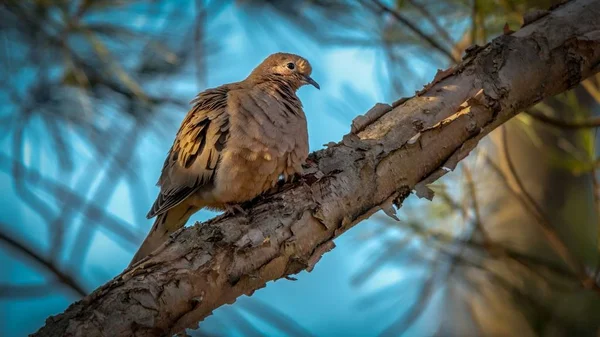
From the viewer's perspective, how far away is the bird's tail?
7.28 feet

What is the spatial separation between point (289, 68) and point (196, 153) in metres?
0.64

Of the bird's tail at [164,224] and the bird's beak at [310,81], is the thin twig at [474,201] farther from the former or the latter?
the bird's tail at [164,224]

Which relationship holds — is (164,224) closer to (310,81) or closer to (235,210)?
(235,210)

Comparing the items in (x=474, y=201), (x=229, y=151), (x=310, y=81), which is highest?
(x=310, y=81)

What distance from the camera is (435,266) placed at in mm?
3115

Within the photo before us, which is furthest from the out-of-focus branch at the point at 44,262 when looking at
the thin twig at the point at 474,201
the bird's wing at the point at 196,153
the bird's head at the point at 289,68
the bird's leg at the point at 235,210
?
Answer: the thin twig at the point at 474,201

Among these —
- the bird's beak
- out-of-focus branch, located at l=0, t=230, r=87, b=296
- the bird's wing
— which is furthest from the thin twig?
out-of-focus branch, located at l=0, t=230, r=87, b=296

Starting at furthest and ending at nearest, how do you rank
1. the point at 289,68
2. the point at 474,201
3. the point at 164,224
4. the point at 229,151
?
the point at 289,68
the point at 474,201
the point at 164,224
the point at 229,151

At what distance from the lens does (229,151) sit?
202 cm

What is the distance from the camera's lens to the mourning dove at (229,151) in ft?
6.55

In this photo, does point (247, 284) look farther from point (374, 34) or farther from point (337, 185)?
point (374, 34)

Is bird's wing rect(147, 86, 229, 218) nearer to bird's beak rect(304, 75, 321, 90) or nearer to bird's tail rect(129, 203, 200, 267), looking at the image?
bird's tail rect(129, 203, 200, 267)

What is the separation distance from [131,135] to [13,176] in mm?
623

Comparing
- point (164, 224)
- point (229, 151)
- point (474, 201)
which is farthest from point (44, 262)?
point (474, 201)
